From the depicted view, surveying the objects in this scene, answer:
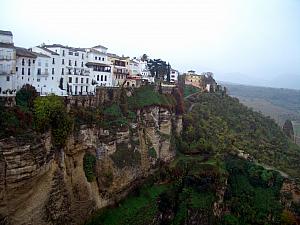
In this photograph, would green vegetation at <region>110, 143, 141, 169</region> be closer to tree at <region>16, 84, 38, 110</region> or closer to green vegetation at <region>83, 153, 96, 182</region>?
green vegetation at <region>83, 153, 96, 182</region>

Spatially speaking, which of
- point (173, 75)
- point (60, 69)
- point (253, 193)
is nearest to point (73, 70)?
point (60, 69)

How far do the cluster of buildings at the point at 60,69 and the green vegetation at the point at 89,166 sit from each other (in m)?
7.79

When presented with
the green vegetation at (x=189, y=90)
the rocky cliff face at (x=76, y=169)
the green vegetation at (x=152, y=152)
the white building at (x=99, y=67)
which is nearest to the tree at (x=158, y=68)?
the green vegetation at (x=189, y=90)

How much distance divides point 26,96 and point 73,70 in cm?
941

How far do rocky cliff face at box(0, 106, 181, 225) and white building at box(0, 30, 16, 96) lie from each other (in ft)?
19.6

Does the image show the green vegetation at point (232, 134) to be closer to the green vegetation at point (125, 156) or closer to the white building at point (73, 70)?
the green vegetation at point (125, 156)

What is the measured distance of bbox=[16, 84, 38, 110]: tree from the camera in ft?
106

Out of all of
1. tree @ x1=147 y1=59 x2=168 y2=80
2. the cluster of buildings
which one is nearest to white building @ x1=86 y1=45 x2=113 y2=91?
A: the cluster of buildings

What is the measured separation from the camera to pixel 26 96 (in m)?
33.2

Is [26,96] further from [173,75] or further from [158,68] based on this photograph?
[173,75]

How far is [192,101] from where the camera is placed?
216 ft

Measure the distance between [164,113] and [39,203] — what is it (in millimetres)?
23307

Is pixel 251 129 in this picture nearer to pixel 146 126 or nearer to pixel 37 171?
pixel 146 126

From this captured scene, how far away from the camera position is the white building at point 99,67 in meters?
44.9
